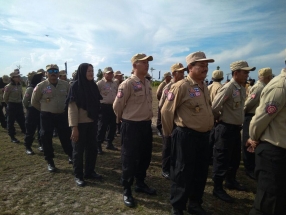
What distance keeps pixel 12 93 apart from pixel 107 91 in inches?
129

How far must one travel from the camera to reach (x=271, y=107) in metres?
2.32

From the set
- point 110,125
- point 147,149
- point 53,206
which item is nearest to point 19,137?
point 110,125

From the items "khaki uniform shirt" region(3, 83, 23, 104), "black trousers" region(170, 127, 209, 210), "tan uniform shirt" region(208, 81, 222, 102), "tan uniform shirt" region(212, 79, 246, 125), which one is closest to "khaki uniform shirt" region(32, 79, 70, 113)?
"black trousers" region(170, 127, 209, 210)

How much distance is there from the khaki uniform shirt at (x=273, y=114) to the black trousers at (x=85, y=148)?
113 inches

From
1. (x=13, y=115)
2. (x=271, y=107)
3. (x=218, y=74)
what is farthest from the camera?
(x=13, y=115)

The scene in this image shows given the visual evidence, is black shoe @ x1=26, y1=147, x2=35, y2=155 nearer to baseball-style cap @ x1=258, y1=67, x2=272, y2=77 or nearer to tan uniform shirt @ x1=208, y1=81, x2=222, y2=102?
tan uniform shirt @ x1=208, y1=81, x2=222, y2=102

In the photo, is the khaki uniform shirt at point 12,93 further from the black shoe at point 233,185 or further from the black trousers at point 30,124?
the black shoe at point 233,185

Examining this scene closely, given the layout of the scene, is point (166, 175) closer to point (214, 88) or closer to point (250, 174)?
point (250, 174)

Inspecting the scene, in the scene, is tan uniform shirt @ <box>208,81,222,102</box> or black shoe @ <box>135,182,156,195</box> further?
tan uniform shirt @ <box>208,81,222,102</box>

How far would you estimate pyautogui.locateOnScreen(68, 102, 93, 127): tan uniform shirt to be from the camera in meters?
3.98

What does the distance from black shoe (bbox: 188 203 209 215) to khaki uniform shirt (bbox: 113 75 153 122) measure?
58.2 inches

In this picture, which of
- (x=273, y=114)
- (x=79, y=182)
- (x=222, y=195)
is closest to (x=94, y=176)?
(x=79, y=182)

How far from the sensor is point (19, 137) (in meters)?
7.69

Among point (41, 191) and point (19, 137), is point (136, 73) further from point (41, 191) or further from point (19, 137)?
point (19, 137)
